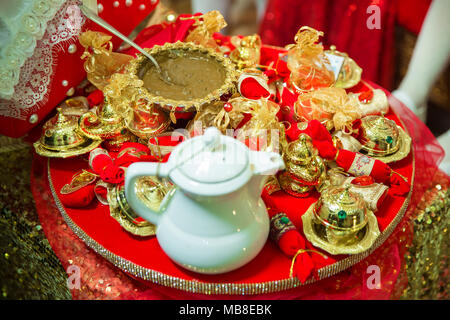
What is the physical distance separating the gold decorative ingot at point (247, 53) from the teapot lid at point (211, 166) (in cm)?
46

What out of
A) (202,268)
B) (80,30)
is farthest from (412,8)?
(202,268)

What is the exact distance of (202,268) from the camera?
2.39 ft

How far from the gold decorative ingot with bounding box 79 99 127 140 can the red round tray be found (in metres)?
0.15

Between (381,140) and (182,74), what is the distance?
0.44 metres

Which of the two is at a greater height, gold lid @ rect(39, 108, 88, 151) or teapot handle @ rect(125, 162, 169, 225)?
teapot handle @ rect(125, 162, 169, 225)

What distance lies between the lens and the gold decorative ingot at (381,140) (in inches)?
37.0

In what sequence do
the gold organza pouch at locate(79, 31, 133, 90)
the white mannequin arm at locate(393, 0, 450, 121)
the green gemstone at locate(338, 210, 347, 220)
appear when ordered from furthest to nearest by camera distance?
the white mannequin arm at locate(393, 0, 450, 121)
the gold organza pouch at locate(79, 31, 133, 90)
the green gemstone at locate(338, 210, 347, 220)

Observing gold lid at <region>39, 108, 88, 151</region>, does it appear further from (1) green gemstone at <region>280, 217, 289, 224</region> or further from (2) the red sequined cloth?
(1) green gemstone at <region>280, 217, 289, 224</region>

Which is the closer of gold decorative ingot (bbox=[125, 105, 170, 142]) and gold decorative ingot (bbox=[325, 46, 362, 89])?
gold decorative ingot (bbox=[125, 105, 170, 142])

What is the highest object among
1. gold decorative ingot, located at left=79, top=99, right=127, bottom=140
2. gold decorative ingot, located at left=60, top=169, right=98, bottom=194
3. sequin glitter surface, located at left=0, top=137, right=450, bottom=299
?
gold decorative ingot, located at left=79, top=99, right=127, bottom=140

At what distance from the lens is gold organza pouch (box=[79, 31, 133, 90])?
0.99 metres
